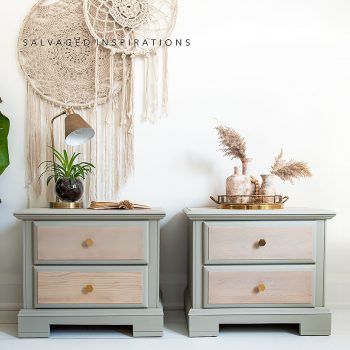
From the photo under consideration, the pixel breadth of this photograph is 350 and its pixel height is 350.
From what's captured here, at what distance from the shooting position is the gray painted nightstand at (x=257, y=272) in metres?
2.18

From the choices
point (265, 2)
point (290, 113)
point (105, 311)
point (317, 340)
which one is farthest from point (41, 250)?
point (265, 2)

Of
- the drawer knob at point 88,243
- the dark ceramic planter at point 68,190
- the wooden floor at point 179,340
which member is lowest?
the wooden floor at point 179,340

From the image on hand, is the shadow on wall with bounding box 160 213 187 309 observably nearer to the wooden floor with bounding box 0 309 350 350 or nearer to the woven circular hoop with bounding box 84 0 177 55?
the wooden floor with bounding box 0 309 350 350

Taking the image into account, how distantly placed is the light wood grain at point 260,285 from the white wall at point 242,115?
1.60 ft

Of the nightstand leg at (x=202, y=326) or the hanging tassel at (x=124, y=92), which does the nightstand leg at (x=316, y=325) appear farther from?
the hanging tassel at (x=124, y=92)

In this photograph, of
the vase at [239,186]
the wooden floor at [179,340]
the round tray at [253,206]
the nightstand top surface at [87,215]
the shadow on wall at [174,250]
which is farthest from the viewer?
the shadow on wall at [174,250]

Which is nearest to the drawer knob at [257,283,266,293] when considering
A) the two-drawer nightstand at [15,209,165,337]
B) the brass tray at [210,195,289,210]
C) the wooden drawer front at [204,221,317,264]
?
the wooden drawer front at [204,221,317,264]

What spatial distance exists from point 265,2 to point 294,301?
161 cm

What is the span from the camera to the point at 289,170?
2.41 metres

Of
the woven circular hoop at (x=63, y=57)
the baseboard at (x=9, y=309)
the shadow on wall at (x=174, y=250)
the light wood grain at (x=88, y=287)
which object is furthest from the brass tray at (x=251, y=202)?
the baseboard at (x=9, y=309)

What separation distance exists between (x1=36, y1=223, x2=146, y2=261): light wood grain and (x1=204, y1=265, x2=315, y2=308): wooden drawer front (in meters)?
0.35

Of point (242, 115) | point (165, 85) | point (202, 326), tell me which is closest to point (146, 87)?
point (165, 85)

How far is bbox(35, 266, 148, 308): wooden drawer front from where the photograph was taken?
2170 mm

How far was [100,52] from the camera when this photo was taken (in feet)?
8.55
